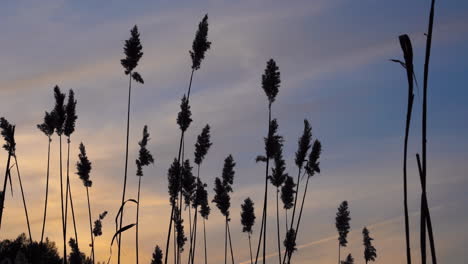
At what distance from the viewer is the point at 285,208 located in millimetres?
11586

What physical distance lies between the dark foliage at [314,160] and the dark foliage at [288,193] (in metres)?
0.81

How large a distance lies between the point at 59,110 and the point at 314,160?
4669 millimetres

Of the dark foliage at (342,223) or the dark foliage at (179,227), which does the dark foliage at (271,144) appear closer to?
the dark foliage at (179,227)

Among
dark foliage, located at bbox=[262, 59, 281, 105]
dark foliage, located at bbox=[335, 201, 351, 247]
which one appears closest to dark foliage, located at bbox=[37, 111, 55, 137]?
dark foliage, located at bbox=[262, 59, 281, 105]

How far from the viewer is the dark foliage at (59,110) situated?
8.80m

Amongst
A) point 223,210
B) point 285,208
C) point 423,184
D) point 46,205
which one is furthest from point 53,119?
point 423,184

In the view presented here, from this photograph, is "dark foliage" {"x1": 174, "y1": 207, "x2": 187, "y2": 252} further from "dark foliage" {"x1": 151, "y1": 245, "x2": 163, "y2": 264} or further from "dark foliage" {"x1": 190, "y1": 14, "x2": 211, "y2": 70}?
"dark foliage" {"x1": 190, "y1": 14, "x2": 211, "y2": 70}

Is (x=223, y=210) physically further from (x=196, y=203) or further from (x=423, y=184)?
(x=423, y=184)

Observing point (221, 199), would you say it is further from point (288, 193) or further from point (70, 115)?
point (70, 115)

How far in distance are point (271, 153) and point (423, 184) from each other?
684 cm

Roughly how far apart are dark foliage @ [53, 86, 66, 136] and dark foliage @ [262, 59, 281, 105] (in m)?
3.20

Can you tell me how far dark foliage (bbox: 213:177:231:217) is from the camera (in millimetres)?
11852

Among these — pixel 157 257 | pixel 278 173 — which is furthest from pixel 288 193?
pixel 157 257

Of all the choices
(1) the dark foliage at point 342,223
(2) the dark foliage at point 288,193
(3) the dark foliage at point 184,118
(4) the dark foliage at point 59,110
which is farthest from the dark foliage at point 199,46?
(1) the dark foliage at point 342,223
